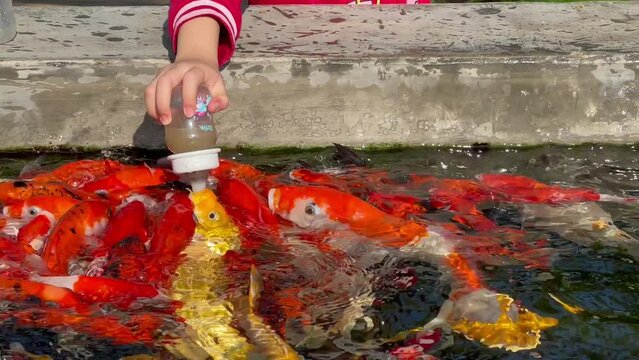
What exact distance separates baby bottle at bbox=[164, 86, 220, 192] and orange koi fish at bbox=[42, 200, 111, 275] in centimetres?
42

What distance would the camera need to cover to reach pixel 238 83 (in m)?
4.75

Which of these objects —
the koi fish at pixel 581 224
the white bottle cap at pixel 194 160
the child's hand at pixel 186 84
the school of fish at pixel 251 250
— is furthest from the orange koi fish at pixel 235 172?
the koi fish at pixel 581 224

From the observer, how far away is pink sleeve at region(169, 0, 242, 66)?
4289 mm

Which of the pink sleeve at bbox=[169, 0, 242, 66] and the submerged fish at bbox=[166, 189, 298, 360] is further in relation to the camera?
the pink sleeve at bbox=[169, 0, 242, 66]

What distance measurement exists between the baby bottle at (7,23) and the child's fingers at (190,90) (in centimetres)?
175

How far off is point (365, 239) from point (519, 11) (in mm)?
2176

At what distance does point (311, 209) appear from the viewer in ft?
13.5

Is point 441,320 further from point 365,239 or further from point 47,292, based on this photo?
point 47,292

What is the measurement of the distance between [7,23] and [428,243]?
247 centimetres

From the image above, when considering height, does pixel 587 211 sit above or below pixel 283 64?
below

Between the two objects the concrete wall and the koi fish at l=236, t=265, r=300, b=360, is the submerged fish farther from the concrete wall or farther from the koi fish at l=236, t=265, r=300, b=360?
the concrete wall

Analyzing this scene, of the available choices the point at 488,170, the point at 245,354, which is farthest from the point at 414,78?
the point at 245,354

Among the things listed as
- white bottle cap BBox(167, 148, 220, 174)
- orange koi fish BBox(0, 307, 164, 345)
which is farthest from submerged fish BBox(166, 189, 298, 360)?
white bottle cap BBox(167, 148, 220, 174)

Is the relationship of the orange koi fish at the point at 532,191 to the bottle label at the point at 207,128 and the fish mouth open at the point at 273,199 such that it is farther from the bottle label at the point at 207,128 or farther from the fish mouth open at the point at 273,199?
the bottle label at the point at 207,128
